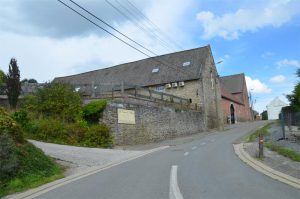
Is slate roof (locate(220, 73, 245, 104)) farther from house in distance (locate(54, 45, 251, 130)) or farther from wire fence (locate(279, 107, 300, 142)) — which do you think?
wire fence (locate(279, 107, 300, 142))

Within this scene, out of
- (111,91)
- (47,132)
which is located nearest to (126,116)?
(111,91)

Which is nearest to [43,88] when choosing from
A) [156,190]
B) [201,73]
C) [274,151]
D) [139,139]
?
[139,139]

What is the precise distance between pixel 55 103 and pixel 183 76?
25201 millimetres

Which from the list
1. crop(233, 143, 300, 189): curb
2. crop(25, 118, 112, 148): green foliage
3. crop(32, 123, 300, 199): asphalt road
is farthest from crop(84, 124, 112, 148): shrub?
crop(233, 143, 300, 189): curb

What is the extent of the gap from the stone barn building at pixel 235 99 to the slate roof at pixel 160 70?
43.2 ft

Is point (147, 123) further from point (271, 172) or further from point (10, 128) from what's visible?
point (271, 172)

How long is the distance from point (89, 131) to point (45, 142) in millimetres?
3059

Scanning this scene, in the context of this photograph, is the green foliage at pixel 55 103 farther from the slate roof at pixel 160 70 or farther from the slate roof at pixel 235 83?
the slate roof at pixel 235 83

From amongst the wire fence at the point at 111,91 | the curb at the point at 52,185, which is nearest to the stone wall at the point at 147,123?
the wire fence at the point at 111,91

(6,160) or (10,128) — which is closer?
(6,160)

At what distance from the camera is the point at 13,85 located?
1094 inches

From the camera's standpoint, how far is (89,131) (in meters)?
26.1

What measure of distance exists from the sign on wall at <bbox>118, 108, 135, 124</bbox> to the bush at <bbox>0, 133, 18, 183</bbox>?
1644 cm

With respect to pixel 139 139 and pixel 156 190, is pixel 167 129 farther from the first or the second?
pixel 156 190
